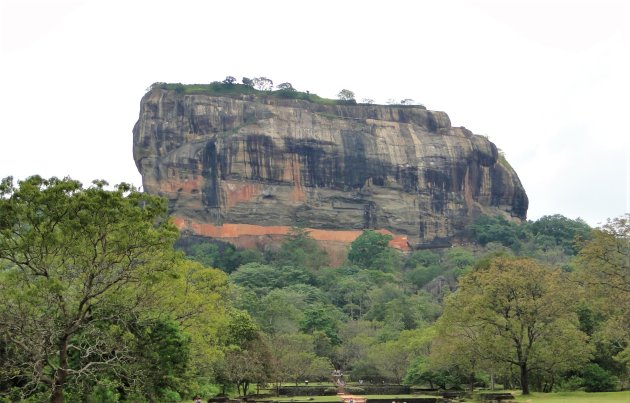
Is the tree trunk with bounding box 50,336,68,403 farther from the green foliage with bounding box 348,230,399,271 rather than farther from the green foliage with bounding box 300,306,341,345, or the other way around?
the green foliage with bounding box 348,230,399,271

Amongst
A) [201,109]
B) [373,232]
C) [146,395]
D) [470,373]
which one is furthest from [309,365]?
[201,109]

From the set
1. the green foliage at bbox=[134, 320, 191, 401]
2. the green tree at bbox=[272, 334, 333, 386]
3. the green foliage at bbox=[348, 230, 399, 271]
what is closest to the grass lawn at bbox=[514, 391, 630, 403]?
the green foliage at bbox=[134, 320, 191, 401]

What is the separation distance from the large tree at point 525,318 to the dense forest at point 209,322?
71mm

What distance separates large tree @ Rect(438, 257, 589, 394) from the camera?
3981 cm

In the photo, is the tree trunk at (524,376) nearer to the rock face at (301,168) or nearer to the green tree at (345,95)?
the rock face at (301,168)

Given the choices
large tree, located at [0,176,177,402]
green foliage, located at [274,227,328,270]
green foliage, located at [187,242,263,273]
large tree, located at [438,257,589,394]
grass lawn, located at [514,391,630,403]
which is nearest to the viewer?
large tree, located at [0,176,177,402]

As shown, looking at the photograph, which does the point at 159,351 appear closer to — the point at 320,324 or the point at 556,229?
the point at 320,324

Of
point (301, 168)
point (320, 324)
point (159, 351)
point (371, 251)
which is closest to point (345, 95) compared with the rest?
point (301, 168)

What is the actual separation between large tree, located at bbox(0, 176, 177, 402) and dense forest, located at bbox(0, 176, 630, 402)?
63 millimetres

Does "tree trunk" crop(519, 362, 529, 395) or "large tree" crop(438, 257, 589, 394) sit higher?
"large tree" crop(438, 257, 589, 394)

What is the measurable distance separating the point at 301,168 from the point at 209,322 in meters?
90.5

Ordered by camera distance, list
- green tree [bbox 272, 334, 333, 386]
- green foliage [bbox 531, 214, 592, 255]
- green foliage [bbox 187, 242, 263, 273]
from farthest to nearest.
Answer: green foliage [bbox 531, 214, 592, 255], green foliage [bbox 187, 242, 263, 273], green tree [bbox 272, 334, 333, 386]

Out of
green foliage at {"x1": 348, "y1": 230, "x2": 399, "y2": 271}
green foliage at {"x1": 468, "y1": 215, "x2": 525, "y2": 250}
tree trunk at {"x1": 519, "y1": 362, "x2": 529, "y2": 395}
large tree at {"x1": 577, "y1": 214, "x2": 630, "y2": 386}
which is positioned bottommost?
tree trunk at {"x1": 519, "y1": 362, "x2": 529, "y2": 395}

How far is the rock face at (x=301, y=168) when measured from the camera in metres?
126
